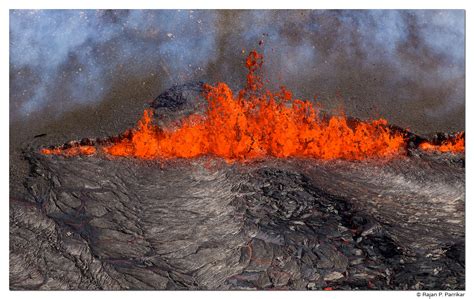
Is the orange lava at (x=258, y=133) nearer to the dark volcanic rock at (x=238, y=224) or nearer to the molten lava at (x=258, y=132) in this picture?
the molten lava at (x=258, y=132)

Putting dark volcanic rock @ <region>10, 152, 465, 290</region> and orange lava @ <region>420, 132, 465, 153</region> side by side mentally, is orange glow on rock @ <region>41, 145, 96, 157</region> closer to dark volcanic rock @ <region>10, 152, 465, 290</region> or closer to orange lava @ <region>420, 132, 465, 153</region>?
dark volcanic rock @ <region>10, 152, 465, 290</region>

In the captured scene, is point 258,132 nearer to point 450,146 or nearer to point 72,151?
point 72,151

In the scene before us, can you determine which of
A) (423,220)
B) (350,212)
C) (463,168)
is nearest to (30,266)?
(350,212)

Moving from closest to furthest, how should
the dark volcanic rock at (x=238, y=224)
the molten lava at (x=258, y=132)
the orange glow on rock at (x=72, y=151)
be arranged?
1. the dark volcanic rock at (x=238, y=224)
2. the orange glow on rock at (x=72, y=151)
3. the molten lava at (x=258, y=132)

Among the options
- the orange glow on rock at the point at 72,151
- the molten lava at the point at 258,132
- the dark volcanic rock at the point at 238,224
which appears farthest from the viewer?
the molten lava at the point at 258,132

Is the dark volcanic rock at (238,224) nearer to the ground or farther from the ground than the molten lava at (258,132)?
nearer to the ground

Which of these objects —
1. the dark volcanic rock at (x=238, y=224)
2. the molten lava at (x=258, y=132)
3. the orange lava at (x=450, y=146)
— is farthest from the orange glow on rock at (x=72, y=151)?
the orange lava at (x=450, y=146)

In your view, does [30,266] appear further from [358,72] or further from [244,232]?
[358,72]
